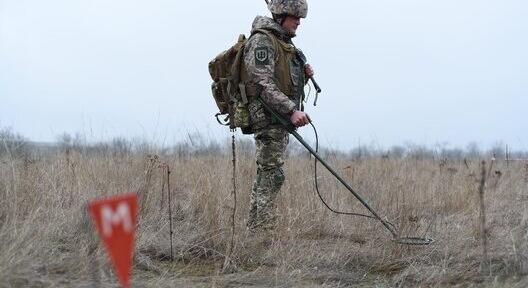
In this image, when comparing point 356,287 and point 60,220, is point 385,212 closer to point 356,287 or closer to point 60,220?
point 356,287

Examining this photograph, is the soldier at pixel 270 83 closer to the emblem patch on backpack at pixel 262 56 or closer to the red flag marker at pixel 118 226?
the emblem patch on backpack at pixel 262 56

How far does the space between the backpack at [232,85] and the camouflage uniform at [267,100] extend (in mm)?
59

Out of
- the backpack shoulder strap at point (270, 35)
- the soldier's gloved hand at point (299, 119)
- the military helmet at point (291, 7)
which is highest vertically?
the military helmet at point (291, 7)

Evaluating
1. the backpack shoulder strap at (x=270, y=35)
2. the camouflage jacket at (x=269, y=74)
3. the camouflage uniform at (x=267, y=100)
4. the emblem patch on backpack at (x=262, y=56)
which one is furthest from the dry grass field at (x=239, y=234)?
the backpack shoulder strap at (x=270, y=35)

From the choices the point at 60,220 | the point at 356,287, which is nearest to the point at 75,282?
the point at 60,220

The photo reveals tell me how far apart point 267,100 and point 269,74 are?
181 mm

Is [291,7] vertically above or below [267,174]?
above

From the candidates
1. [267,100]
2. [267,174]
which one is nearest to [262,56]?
[267,100]

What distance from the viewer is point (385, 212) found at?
15.7 ft

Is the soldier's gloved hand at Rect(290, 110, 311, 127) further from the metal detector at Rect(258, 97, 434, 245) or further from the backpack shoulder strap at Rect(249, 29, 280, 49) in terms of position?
the backpack shoulder strap at Rect(249, 29, 280, 49)

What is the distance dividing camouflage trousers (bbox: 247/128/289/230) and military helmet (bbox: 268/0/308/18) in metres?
0.84

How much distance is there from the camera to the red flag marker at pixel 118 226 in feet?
5.50

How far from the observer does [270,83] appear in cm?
406

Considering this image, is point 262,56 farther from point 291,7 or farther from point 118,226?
point 118,226
